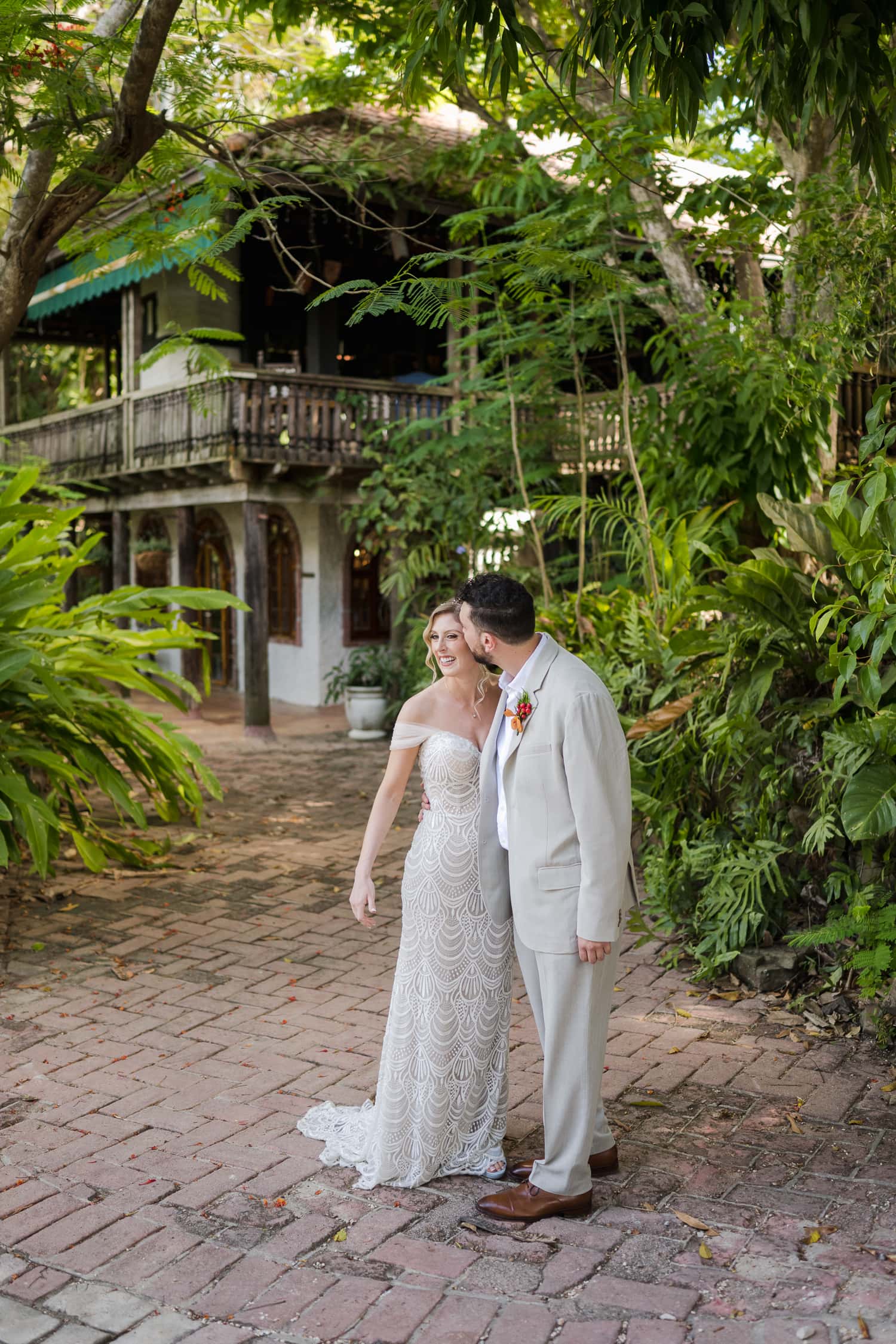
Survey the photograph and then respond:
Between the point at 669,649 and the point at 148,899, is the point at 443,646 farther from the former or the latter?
the point at 148,899

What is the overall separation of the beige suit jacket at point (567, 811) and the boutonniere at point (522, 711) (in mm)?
15

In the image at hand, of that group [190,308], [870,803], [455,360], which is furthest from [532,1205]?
[190,308]

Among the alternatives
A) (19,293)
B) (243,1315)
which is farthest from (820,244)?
(243,1315)

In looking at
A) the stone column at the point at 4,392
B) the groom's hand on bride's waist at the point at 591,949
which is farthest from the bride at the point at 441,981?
the stone column at the point at 4,392

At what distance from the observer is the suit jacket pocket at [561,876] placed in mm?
3510

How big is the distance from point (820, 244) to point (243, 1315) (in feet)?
17.1

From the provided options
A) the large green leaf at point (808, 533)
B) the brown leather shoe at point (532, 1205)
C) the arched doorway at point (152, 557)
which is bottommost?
the brown leather shoe at point (532, 1205)

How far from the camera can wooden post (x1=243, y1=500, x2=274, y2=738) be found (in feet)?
45.3

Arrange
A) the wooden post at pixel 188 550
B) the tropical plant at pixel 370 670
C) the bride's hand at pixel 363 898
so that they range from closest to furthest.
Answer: the bride's hand at pixel 363 898
the tropical plant at pixel 370 670
the wooden post at pixel 188 550

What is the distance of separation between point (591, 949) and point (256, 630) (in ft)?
36.4

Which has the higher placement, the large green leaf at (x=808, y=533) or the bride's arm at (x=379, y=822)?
the large green leaf at (x=808, y=533)

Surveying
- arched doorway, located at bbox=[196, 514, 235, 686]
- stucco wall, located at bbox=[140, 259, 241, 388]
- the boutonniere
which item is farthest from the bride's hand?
arched doorway, located at bbox=[196, 514, 235, 686]

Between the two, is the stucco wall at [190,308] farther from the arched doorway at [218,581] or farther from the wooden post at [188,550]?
the arched doorway at [218,581]

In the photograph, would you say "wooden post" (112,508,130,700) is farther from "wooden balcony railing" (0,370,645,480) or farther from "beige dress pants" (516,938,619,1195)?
"beige dress pants" (516,938,619,1195)
